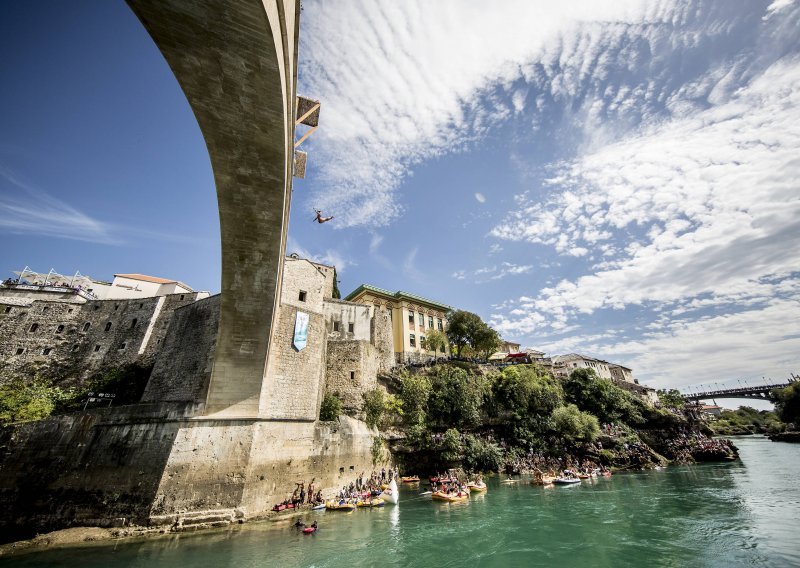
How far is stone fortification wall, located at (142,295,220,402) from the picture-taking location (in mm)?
15648

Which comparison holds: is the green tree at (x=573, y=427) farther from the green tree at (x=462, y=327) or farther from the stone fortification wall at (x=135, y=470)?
the stone fortification wall at (x=135, y=470)

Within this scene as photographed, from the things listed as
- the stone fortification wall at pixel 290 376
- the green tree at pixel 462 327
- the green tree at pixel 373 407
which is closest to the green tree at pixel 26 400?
the stone fortification wall at pixel 290 376

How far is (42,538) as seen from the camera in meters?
11.2

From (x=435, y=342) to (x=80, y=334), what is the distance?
95.6 feet

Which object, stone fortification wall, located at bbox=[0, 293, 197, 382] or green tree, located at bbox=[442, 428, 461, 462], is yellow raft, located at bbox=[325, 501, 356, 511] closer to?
green tree, located at bbox=[442, 428, 461, 462]

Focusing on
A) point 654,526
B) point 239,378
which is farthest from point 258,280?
point 654,526

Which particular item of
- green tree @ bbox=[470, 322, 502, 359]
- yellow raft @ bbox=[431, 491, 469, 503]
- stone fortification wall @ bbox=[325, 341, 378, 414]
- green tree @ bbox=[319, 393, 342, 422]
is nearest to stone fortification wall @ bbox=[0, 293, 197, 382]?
stone fortification wall @ bbox=[325, 341, 378, 414]

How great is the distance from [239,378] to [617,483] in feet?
76.7

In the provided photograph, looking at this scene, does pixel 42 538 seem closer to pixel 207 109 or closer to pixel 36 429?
pixel 36 429

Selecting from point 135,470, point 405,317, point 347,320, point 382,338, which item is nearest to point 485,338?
point 405,317

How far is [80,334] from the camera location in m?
23.4

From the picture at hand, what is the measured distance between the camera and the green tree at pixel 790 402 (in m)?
45.9

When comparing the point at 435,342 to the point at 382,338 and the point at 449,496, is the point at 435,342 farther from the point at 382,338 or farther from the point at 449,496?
the point at 449,496

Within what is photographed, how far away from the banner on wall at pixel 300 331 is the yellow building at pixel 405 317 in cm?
1811
